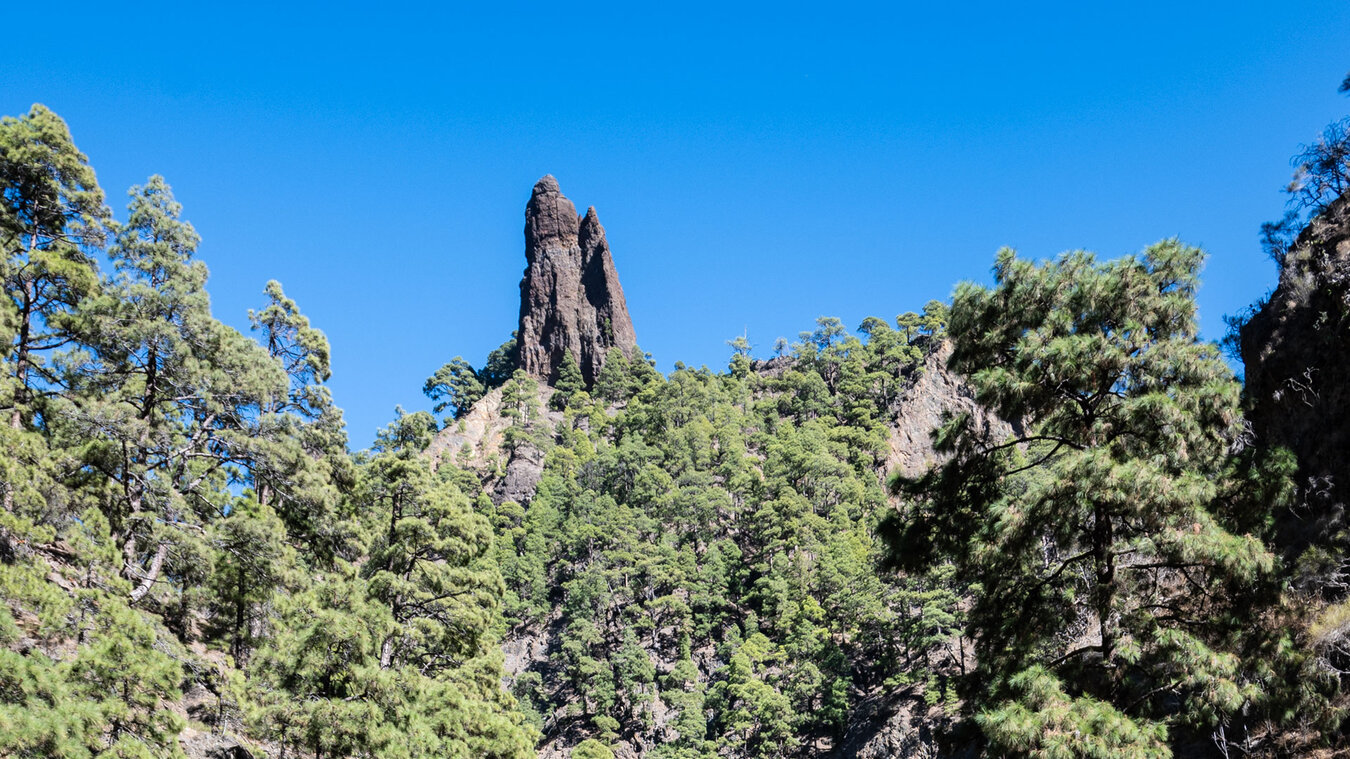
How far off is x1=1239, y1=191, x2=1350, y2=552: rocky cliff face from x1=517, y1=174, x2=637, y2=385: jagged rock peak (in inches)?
2990

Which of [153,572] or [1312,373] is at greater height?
[153,572]

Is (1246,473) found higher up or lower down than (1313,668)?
higher up

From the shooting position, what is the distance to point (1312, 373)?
9.63m

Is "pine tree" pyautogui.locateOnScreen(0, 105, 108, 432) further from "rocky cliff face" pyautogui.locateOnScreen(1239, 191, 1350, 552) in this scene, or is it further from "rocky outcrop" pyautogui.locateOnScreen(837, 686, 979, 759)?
"rocky outcrop" pyautogui.locateOnScreen(837, 686, 979, 759)

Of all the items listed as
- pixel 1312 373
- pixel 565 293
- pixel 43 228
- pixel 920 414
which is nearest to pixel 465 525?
pixel 43 228

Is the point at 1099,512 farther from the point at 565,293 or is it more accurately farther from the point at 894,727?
the point at 565,293

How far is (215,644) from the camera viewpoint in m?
15.5

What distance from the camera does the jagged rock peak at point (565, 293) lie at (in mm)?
86188

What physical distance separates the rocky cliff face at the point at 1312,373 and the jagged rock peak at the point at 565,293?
249ft

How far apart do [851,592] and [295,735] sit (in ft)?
99.3

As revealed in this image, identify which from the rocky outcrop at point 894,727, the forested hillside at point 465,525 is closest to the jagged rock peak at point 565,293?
the rocky outcrop at point 894,727

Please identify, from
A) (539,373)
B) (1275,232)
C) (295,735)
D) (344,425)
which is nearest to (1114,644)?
(1275,232)

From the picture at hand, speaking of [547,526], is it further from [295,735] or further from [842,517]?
[295,735]

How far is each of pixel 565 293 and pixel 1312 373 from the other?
81.6 metres
